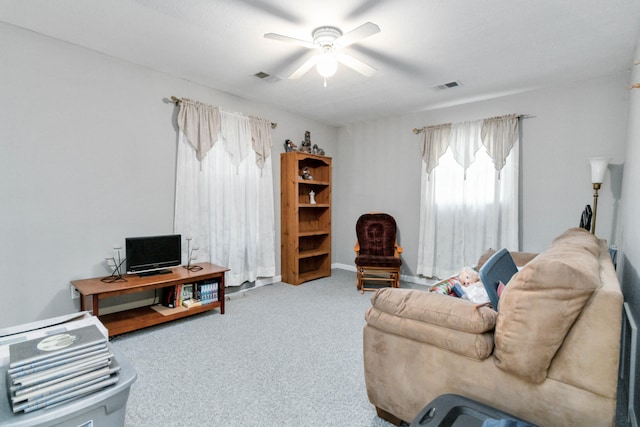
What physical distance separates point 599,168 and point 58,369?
423 centimetres

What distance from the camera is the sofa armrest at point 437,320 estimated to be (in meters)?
1.35

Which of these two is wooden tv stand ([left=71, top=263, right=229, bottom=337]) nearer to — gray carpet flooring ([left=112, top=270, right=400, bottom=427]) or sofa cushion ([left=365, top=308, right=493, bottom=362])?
gray carpet flooring ([left=112, top=270, right=400, bottom=427])

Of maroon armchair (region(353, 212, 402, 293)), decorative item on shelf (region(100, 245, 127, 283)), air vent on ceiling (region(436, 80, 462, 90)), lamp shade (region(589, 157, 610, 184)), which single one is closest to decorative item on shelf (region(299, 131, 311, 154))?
maroon armchair (region(353, 212, 402, 293))

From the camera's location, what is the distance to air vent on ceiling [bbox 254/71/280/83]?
131 inches

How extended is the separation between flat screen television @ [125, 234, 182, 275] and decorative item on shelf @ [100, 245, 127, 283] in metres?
0.11

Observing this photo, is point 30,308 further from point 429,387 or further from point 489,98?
point 489,98

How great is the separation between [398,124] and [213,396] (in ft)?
14.3

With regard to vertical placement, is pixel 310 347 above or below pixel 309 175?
below

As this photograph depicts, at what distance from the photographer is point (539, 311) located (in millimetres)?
1179

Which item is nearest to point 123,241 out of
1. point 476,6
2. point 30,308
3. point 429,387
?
point 30,308

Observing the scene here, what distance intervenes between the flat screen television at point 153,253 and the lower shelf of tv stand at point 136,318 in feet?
1.34

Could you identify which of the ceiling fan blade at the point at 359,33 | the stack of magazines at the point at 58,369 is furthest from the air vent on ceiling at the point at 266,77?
the stack of magazines at the point at 58,369

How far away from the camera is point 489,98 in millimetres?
4039

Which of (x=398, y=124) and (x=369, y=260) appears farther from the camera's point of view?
(x=398, y=124)
